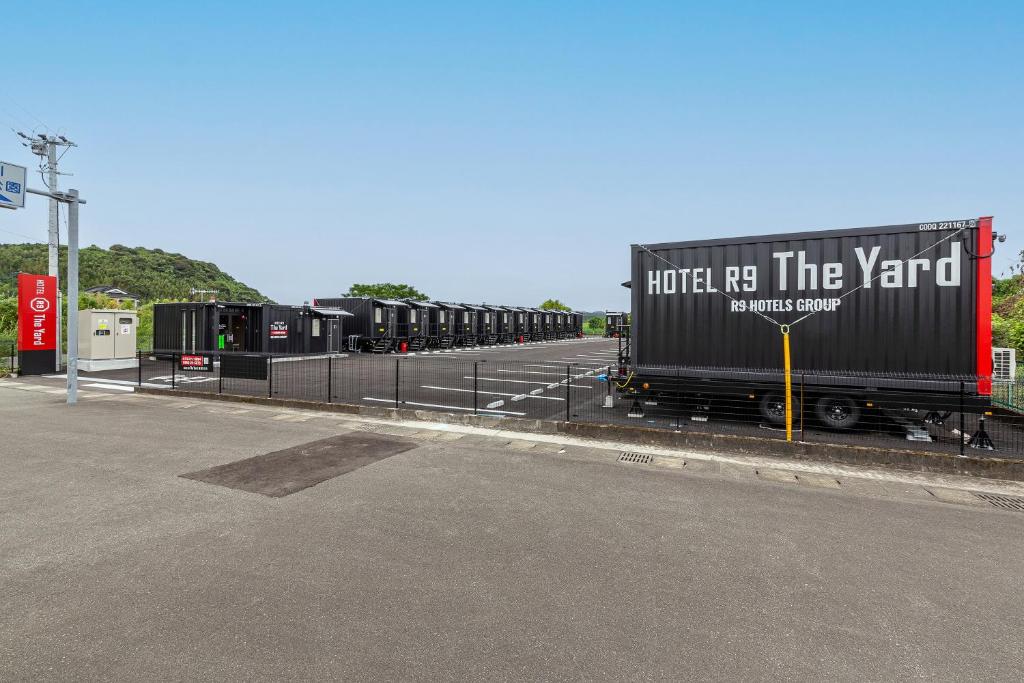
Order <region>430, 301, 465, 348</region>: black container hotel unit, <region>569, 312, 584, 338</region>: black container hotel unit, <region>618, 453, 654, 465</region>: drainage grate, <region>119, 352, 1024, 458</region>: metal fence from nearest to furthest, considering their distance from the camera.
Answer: <region>618, 453, 654, 465</region>: drainage grate → <region>119, 352, 1024, 458</region>: metal fence → <region>430, 301, 465, 348</region>: black container hotel unit → <region>569, 312, 584, 338</region>: black container hotel unit

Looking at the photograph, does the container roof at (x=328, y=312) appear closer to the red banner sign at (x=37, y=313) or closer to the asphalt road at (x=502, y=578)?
the red banner sign at (x=37, y=313)

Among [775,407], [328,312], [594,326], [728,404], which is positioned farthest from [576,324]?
[775,407]

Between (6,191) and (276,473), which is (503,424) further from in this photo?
(6,191)

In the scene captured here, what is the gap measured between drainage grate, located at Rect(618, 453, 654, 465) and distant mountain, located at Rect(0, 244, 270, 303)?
96056mm

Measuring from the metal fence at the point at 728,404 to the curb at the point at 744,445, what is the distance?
15.3 inches

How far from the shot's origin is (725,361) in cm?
982

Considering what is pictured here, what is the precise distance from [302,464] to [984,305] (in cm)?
1091

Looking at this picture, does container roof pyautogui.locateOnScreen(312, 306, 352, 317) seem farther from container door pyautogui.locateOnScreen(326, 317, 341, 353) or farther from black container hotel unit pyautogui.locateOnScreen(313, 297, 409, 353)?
black container hotel unit pyautogui.locateOnScreen(313, 297, 409, 353)

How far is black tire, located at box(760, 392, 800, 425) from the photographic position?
9484mm

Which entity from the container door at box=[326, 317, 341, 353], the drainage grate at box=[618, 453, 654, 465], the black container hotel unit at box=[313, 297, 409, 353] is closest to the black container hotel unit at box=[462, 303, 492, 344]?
the black container hotel unit at box=[313, 297, 409, 353]

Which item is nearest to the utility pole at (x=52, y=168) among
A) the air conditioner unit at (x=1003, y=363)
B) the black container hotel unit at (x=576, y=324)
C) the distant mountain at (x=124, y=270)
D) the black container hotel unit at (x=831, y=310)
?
the black container hotel unit at (x=831, y=310)

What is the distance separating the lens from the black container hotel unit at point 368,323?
3222 centimetres

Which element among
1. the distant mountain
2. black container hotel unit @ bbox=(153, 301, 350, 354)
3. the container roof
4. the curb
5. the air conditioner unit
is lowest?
the curb

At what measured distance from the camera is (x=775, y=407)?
963cm
